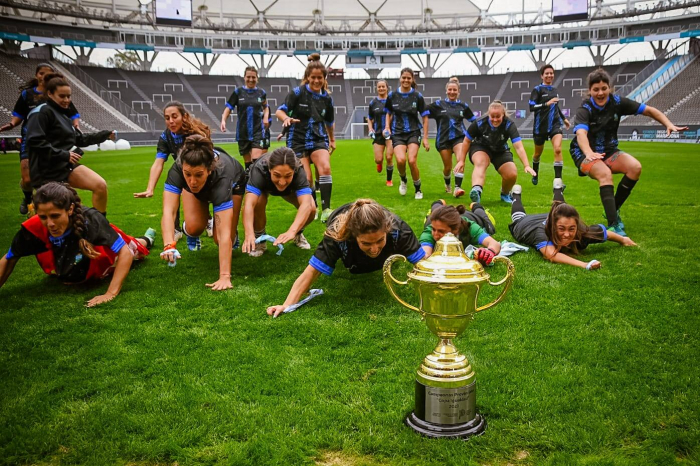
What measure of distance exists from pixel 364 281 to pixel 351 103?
51.6m

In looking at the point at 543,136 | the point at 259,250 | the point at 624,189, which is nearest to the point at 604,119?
the point at 624,189

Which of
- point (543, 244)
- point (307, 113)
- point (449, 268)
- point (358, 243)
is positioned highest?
point (307, 113)

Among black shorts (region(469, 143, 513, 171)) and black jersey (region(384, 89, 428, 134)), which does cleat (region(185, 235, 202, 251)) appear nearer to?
black shorts (region(469, 143, 513, 171))

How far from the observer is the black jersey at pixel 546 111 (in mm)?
11484

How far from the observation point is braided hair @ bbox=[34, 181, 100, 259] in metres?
4.04

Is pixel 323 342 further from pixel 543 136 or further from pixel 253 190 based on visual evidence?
pixel 543 136

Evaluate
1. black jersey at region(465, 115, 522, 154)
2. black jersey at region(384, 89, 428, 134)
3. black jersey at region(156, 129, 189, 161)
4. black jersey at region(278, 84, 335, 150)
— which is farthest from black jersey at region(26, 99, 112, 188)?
black jersey at region(384, 89, 428, 134)

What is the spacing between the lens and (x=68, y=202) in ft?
13.6

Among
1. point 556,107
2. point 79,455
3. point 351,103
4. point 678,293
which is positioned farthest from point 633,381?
point 351,103

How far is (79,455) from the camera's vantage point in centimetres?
230

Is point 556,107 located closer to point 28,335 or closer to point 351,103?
point 28,335

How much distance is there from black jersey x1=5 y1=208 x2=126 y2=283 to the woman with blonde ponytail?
63.0 inches

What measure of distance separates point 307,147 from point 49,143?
133 inches

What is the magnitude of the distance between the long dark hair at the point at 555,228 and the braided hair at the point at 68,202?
4.18 meters
